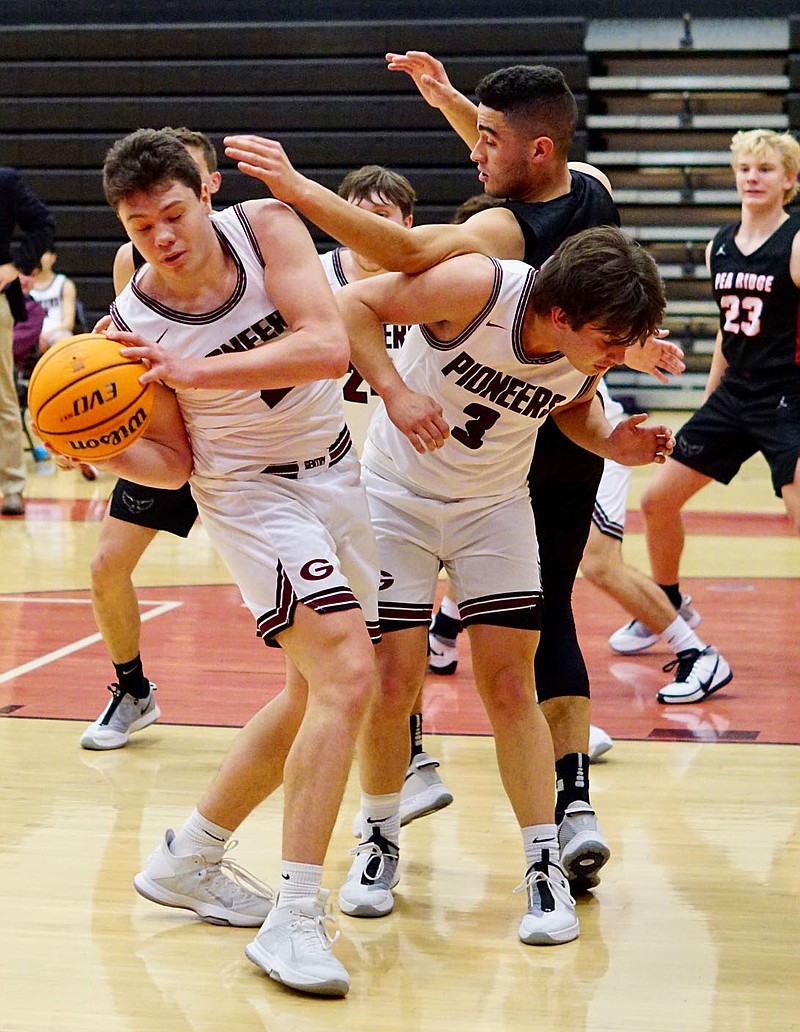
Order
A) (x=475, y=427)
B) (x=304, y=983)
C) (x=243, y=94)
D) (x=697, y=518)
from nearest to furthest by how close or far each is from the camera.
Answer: (x=304, y=983), (x=475, y=427), (x=697, y=518), (x=243, y=94)

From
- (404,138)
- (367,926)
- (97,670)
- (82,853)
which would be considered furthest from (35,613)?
(404,138)

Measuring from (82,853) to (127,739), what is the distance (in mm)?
963

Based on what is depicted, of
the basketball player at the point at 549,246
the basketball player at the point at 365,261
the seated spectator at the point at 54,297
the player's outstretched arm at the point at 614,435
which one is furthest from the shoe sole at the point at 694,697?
the seated spectator at the point at 54,297

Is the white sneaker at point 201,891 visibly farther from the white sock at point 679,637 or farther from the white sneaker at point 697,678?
the white sock at point 679,637

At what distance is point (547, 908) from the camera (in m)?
2.89

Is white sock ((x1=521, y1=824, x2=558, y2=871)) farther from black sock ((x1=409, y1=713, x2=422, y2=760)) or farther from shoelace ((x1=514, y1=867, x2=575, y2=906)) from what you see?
black sock ((x1=409, y1=713, x2=422, y2=760))

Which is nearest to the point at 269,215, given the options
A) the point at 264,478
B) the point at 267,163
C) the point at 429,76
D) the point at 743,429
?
the point at 267,163

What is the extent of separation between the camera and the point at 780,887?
3.16m

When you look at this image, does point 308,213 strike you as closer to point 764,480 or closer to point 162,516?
point 162,516

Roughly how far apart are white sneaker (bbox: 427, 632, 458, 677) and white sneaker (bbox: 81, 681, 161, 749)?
117cm

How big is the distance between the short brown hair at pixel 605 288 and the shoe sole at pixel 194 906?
1.37 m

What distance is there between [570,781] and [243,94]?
34.9 ft

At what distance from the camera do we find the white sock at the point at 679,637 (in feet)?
16.1

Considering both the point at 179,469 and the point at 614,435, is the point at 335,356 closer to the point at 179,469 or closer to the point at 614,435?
the point at 179,469
